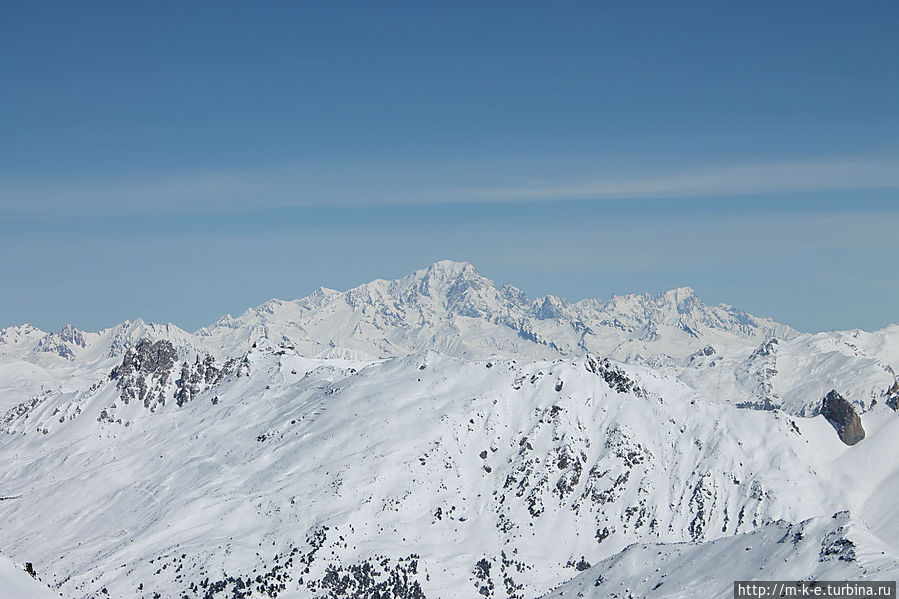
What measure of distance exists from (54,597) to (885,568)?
164 m

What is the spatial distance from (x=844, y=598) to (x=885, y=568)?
14.0 m

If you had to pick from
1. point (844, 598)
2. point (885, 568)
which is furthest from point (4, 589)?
point (885, 568)

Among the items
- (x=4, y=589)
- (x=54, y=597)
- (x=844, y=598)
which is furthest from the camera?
(x=844, y=598)

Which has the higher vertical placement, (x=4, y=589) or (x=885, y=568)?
(x=4, y=589)

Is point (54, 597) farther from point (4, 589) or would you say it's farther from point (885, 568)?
point (885, 568)

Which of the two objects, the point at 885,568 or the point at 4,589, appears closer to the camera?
the point at 4,589

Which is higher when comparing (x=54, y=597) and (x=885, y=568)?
(x=54, y=597)

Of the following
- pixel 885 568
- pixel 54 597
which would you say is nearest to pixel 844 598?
pixel 885 568

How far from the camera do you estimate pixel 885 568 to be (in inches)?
7776

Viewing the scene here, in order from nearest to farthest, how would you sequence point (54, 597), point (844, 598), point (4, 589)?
1. point (4, 589)
2. point (54, 597)
3. point (844, 598)

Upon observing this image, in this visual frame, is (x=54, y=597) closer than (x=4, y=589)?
No

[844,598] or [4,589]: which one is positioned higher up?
[4,589]

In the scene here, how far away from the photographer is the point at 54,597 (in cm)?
12494

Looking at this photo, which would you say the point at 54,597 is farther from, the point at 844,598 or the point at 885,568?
the point at 885,568
